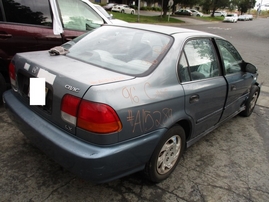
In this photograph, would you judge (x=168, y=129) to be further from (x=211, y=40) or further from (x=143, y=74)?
(x=211, y=40)

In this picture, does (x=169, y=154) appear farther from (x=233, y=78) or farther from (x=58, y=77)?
(x=233, y=78)

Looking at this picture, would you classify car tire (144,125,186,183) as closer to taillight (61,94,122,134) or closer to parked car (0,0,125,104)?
taillight (61,94,122,134)

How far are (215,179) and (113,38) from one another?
1938mm

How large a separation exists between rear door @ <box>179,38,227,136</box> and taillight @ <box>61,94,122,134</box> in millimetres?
913

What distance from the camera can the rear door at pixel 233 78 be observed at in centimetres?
323

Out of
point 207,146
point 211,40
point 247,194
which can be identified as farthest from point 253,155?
point 211,40

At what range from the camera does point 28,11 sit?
4086mm

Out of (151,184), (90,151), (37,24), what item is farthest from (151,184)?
(37,24)

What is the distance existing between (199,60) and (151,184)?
4.82ft

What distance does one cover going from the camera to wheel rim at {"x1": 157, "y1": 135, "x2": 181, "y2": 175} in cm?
240

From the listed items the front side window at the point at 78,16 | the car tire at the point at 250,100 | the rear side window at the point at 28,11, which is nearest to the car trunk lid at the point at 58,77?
the rear side window at the point at 28,11

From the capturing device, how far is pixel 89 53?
2.60 metres

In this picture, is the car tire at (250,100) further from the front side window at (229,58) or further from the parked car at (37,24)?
the parked car at (37,24)

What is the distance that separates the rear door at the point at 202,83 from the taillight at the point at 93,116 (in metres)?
0.91
